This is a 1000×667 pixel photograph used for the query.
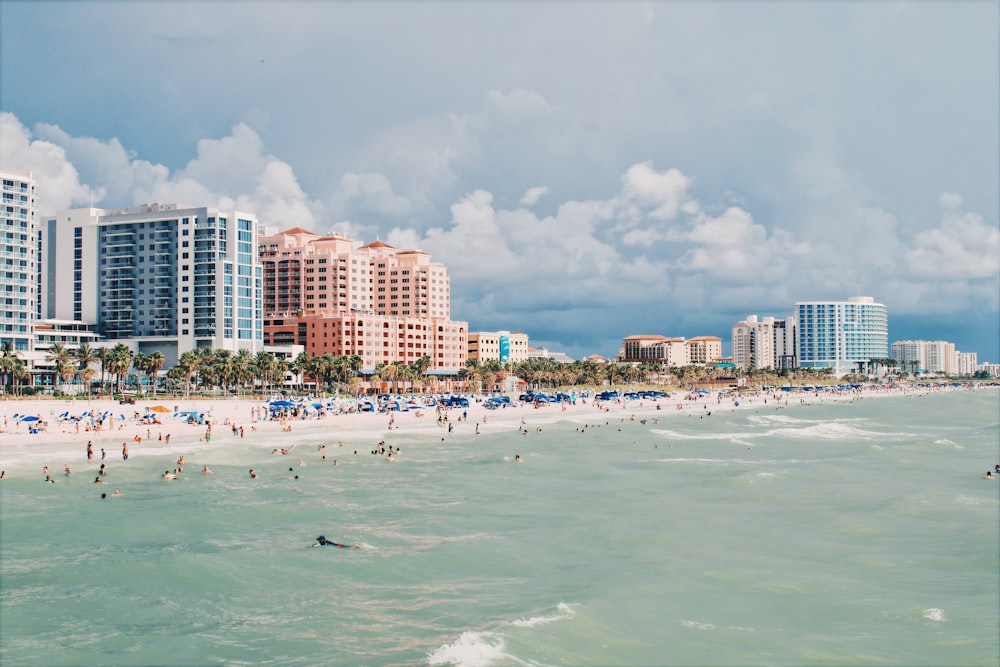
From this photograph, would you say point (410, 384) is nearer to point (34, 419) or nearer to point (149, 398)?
point (149, 398)

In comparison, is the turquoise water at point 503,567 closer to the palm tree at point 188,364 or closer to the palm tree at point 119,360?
the palm tree at point 119,360

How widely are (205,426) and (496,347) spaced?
394 feet

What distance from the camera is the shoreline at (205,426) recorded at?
51.7 m

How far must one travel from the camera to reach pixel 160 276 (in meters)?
121

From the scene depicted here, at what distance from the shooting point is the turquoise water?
715 inches

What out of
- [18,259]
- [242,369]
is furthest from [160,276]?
[242,369]

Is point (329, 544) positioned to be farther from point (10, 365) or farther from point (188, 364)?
point (188, 364)

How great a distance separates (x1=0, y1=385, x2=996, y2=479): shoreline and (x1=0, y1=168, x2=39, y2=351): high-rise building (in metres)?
22.9

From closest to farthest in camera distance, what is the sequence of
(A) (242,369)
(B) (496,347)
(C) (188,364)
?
(C) (188,364) → (A) (242,369) → (B) (496,347)

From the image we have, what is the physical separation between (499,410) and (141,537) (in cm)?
7522

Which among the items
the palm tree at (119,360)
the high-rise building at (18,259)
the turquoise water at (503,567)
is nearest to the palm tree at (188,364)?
the palm tree at (119,360)

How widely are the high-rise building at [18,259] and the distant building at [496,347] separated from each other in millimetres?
91202

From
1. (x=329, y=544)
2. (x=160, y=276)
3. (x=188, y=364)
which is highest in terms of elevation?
(x=160, y=276)

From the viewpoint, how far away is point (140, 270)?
123m
